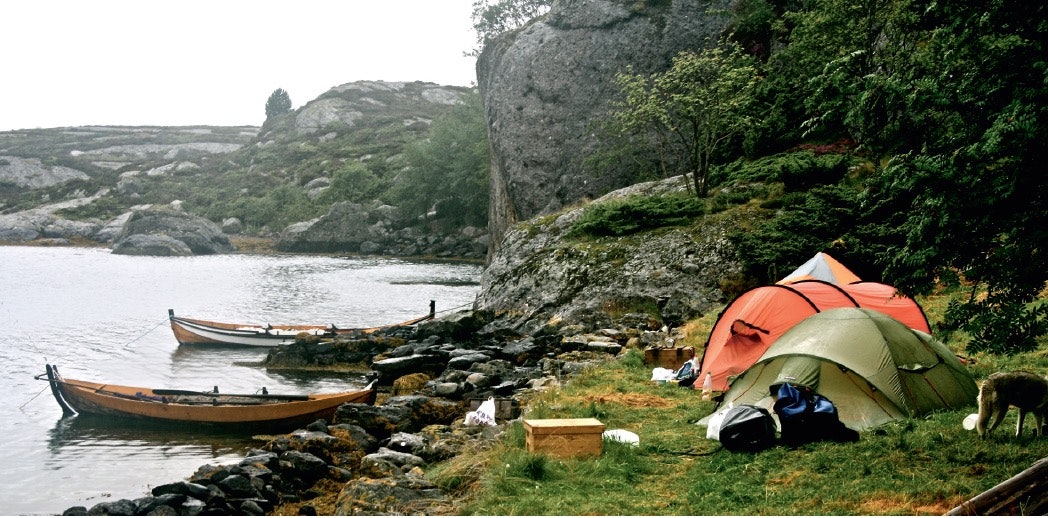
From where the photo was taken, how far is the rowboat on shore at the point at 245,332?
29.2m

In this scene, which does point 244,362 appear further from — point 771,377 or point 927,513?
point 927,513

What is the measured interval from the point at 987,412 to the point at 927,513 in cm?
241

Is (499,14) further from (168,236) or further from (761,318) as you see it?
(761,318)

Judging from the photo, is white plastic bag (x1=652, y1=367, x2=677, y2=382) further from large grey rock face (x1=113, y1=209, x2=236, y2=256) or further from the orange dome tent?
large grey rock face (x1=113, y1=209, x2=236, y2=256)

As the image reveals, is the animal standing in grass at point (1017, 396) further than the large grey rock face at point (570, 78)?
No

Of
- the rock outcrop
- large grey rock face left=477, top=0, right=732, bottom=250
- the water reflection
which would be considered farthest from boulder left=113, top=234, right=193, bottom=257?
the water reflection

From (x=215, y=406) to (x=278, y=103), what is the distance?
132 metres

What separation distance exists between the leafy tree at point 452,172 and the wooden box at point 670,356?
55.0 metres

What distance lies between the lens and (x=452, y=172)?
241 ft

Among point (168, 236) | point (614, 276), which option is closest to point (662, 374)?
point (614, 276)

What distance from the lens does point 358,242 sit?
74.6 m

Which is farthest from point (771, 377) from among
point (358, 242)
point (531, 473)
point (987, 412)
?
point (358, 242)

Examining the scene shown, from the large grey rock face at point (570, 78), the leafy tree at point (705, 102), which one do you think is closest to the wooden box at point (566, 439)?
the leafy tree at point (705, 102)

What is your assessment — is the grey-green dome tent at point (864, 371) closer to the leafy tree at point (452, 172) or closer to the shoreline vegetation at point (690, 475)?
the shoreline vegetation at point (690, 475)
